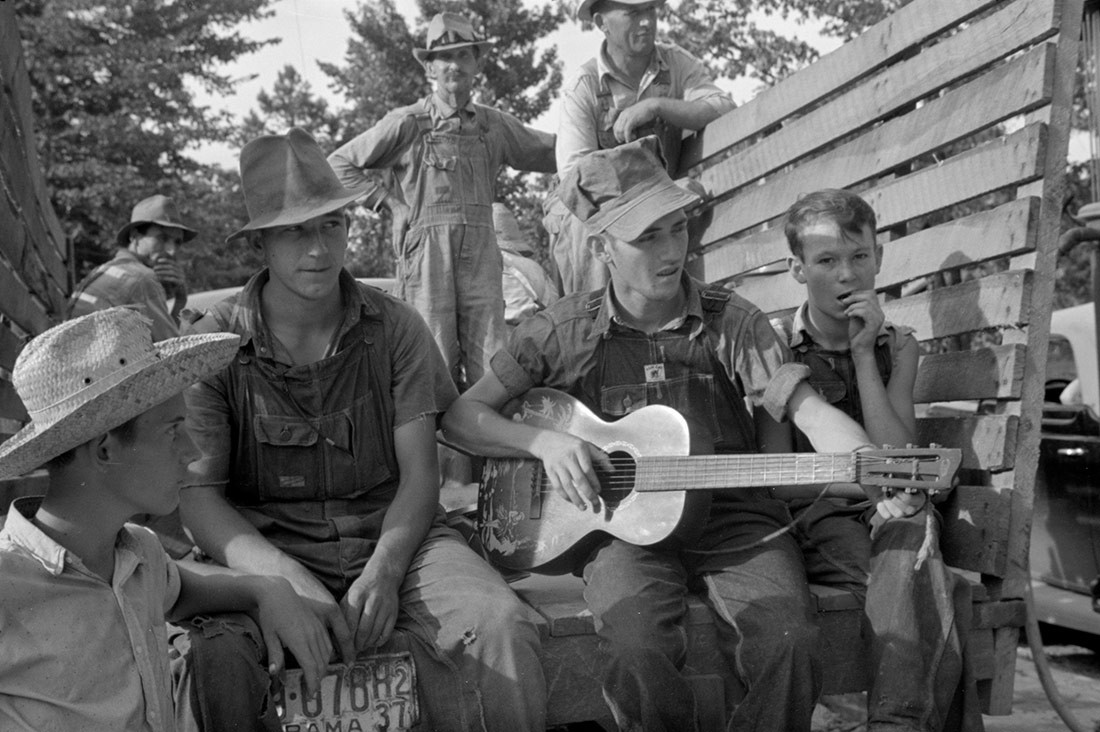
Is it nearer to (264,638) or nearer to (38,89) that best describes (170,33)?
(38,89)

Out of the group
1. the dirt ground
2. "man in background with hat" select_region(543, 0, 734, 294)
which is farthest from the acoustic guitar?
the dirt ground

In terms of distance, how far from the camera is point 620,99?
5605mm

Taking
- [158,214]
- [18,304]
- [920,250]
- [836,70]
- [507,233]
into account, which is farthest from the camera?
[158,214]

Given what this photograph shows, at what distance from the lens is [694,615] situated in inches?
134

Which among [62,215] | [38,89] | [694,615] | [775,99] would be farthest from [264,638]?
[38,89]

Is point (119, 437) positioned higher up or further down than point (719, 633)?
higher up

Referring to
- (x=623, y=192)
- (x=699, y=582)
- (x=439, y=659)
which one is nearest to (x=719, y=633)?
(x=699, y=582)

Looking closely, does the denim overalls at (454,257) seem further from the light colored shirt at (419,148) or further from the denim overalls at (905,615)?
the denim overalls at (905,615)

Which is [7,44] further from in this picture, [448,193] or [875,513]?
[875,513]

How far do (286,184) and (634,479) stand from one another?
4.70 ft

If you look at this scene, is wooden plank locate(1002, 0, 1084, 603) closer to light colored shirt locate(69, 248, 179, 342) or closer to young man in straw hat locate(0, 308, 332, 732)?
young man in straw hat locate(0, 308, 332, 732)

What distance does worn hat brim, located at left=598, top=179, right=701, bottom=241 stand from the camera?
12.3ft

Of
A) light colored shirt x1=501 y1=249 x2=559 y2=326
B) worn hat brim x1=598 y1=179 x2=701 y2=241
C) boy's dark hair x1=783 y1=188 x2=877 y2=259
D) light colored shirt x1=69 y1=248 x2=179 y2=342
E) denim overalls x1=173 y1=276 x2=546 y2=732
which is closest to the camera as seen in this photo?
denim overalls x1=173 y1=276 x2=546 y2=732

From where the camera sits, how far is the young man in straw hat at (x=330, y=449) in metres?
3.20
